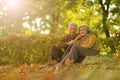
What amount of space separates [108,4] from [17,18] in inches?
274

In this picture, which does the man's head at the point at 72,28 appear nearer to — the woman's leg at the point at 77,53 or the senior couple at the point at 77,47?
the senior couple at the point at 77,47

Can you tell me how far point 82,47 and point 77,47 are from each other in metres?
0.18

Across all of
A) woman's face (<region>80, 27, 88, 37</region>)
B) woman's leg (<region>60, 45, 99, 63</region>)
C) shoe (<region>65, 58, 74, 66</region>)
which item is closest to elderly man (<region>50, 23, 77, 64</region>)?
woman's face (<region>80, 27, 88, 37</region>)

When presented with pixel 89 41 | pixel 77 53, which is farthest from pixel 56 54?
pixel 89 41

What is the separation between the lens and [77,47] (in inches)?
477

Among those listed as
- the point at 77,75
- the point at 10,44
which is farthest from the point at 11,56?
the point at 77,75

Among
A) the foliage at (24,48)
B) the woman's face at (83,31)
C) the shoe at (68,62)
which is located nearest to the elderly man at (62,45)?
the woman's face at (83,31)

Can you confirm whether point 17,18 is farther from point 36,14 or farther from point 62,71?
point 62,71

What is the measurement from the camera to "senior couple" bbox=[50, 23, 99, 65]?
12.1 meters

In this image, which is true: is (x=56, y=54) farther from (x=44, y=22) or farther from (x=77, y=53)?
(x=44, y=22)

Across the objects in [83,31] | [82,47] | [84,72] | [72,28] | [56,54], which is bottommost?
[84,72]

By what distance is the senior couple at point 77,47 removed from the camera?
12.1 m

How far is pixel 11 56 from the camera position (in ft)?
55.9

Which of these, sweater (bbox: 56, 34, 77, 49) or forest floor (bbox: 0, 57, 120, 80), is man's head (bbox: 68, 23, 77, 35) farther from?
forest floor (bbox: 0, 57, 120, 80)
